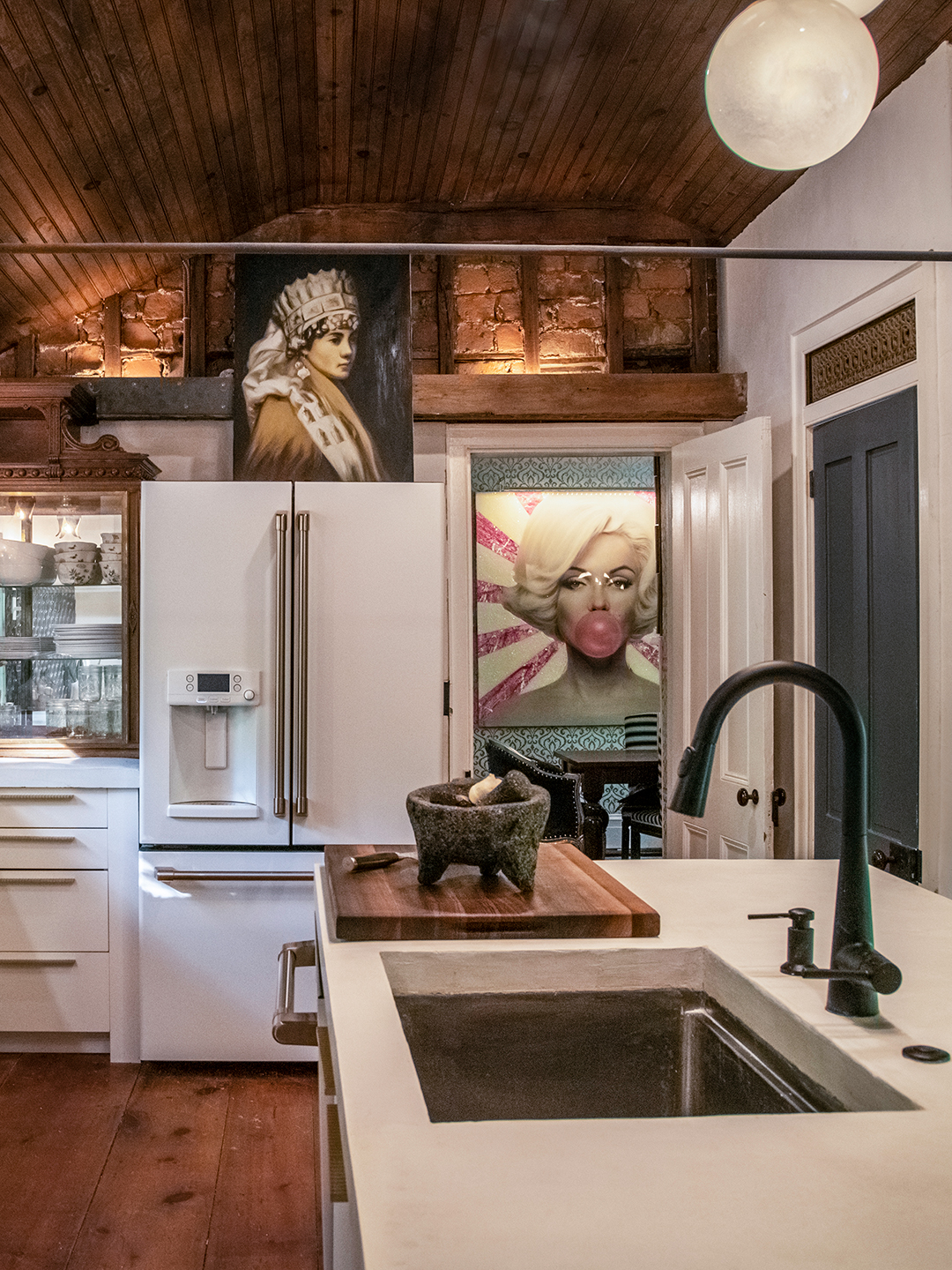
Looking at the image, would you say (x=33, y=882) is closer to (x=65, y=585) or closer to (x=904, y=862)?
(x=65, y=585)

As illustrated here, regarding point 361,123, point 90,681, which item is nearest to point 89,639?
point 90,681

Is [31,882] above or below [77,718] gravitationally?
below

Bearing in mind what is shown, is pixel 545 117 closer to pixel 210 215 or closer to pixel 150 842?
pixel 210 215

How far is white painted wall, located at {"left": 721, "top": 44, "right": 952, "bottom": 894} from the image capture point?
99.5 inches

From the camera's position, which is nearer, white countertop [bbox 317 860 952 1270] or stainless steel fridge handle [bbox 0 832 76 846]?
white countertop [bbox 317 860 952 1270]

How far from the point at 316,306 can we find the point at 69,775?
74.9 inches

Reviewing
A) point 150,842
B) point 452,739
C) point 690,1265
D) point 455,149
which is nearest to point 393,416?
point 455,149

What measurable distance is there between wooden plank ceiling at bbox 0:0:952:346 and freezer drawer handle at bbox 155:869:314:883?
2.09 meters

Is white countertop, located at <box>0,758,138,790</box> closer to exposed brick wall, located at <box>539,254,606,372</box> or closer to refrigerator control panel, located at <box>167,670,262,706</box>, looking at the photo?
refrigerator control panel, located at <box>167,670,262,706</box>

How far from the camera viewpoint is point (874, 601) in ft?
9.50

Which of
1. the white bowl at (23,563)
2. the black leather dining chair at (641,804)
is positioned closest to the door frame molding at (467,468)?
the black leather dining chair at (641,804)

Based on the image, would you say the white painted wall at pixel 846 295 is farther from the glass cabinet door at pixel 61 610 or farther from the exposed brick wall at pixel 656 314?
the glass cabinet door at pixel 61 610

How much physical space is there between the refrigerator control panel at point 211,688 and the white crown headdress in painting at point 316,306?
1.31 m

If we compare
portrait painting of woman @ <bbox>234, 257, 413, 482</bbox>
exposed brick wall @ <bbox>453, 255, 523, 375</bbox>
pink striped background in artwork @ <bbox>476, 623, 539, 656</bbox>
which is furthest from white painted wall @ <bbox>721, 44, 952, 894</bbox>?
pink striped background in artwork @ <bbox>476, 623, 539, 656</bbox>
